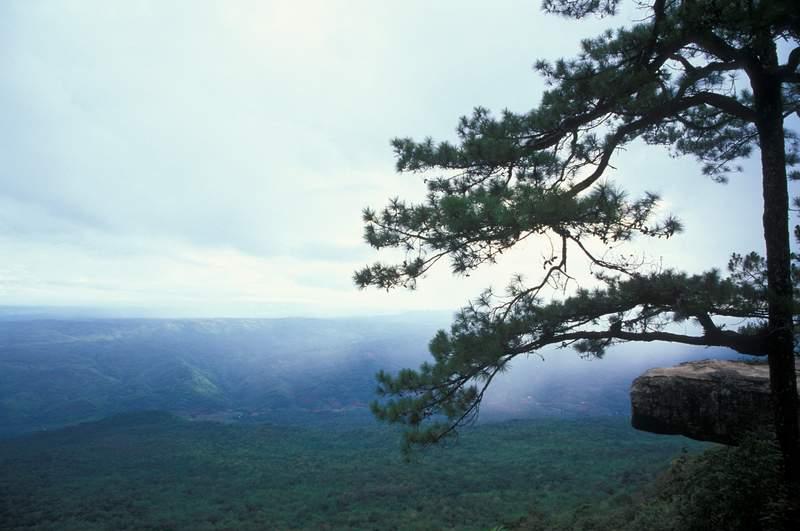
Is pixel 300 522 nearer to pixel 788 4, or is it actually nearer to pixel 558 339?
pixel 558 339

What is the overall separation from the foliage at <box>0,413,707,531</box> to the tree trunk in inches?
549

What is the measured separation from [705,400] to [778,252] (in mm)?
4199

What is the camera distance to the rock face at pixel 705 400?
7.10m

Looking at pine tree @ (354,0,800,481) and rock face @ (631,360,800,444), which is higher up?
pine tree @ (354,0,800,481)

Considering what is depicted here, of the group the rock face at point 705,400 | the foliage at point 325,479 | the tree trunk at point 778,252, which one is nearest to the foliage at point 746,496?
the tree trunk at point 778,252

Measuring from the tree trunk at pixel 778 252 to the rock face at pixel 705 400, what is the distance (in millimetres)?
2550

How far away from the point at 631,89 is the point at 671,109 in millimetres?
816

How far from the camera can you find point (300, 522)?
36.2m

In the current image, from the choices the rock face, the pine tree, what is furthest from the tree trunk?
the rock face

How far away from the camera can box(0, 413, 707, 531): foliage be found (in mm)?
34781

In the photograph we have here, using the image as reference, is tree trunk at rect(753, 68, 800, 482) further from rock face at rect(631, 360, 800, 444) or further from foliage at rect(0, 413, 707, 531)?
foliage at rect(0, 413, 707, 531)

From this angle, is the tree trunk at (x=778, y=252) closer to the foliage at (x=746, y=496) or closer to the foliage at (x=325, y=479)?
the foliage at (x=746, y=496)

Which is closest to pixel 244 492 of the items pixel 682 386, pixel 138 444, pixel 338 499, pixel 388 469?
pixel 338 499

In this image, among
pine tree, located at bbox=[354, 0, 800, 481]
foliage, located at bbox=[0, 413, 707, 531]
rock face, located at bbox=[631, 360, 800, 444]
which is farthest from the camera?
foliage, located at bbox=[0, 413, 707, 531]
